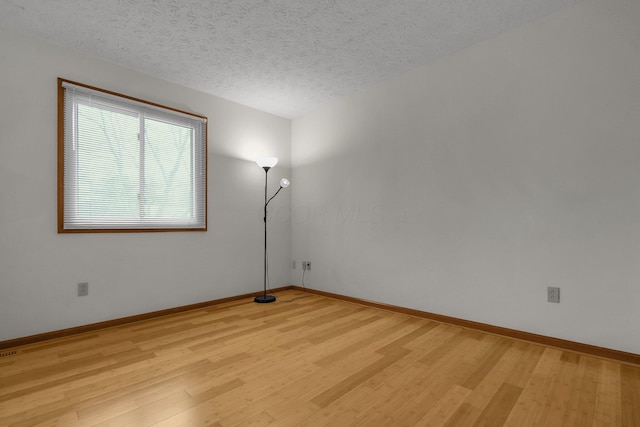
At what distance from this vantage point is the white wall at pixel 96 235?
2.42 meters

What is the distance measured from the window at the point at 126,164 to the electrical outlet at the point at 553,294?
336 cm

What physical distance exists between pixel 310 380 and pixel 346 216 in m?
2.24

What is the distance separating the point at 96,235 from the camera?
2803 mm

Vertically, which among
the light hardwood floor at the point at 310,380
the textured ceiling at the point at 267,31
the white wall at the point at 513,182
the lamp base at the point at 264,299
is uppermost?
the textured ceiling at the point at 267,31

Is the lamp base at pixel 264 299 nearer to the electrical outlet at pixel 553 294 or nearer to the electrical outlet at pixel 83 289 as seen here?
the electrical outlet at pixel 83 289

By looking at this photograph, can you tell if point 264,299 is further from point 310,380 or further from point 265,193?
point 310,380

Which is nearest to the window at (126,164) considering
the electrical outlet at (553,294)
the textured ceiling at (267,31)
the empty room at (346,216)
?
the empty room at (346,216)

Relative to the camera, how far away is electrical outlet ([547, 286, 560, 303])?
7.53 feet

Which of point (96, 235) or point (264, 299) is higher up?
point (96, 235)

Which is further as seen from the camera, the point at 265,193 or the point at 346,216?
the point at 265,193

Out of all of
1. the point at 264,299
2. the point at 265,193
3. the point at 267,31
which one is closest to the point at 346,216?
the point at 265,193

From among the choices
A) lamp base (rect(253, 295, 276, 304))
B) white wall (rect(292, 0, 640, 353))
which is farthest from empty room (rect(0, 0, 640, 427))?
lamp base (rect(253, 295, 276, 304))

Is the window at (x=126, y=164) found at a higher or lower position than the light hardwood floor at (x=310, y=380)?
higher

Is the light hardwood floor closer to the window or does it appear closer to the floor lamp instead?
the floor lamp
